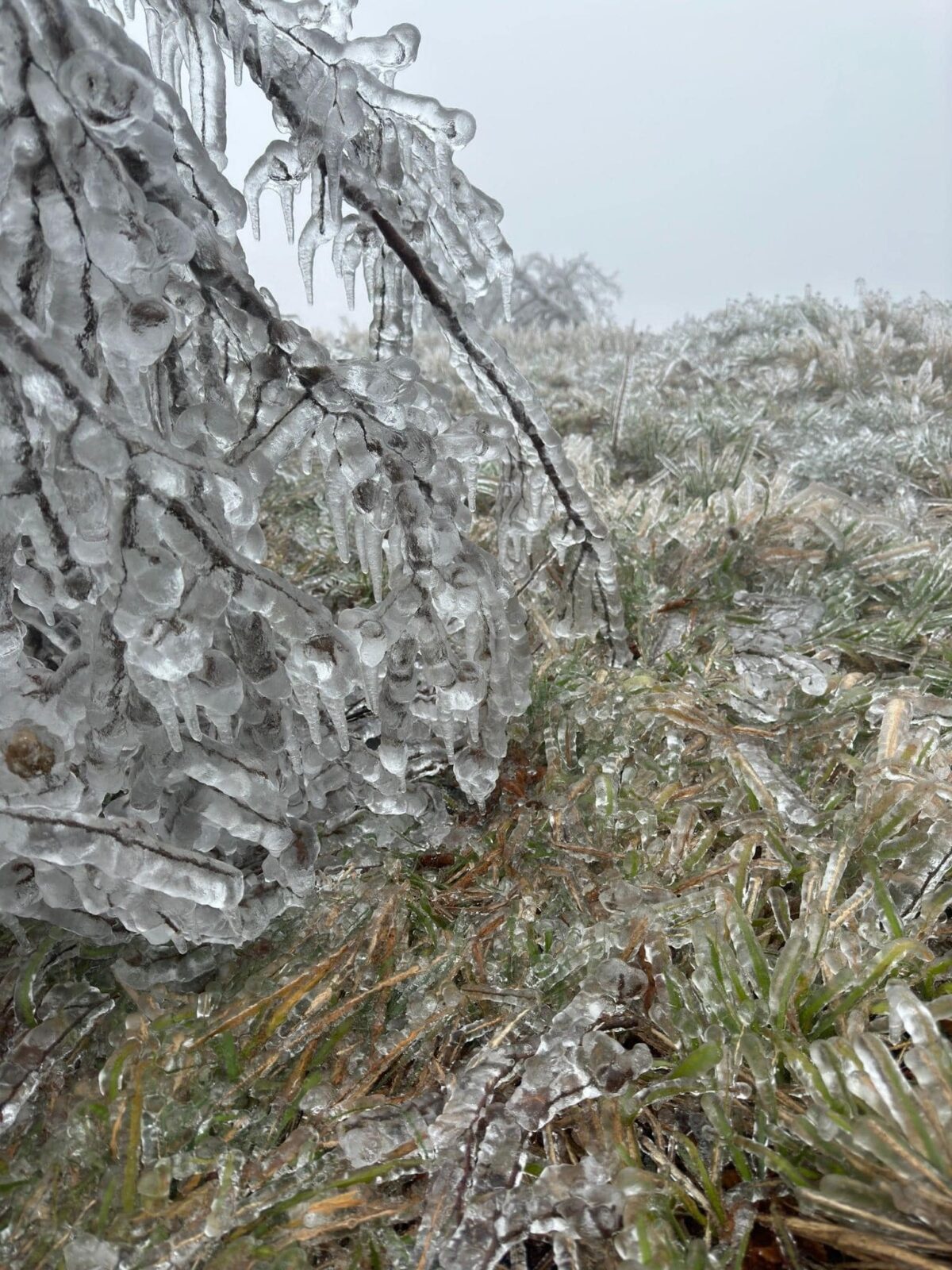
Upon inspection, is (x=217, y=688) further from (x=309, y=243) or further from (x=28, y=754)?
(x=309, y=243)

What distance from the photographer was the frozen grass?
2.76ft

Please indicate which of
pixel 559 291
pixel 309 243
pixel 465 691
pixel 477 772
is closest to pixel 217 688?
pixel 465 691

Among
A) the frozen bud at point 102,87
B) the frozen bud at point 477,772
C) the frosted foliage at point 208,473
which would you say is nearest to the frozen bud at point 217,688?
the frosted foliage at point 208,473

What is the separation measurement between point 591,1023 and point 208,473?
2.53 feet

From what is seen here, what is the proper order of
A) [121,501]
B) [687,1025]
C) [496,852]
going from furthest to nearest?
[496,852] < [687,1025] < [121,501]

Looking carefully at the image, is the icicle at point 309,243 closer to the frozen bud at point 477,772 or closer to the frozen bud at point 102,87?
the frozen bud at point 102,87

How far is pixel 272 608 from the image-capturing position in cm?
102

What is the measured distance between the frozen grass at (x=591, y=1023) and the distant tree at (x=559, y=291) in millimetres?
9858

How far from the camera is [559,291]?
39.9ft

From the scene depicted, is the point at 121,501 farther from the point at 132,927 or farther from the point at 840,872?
the point at 840,872

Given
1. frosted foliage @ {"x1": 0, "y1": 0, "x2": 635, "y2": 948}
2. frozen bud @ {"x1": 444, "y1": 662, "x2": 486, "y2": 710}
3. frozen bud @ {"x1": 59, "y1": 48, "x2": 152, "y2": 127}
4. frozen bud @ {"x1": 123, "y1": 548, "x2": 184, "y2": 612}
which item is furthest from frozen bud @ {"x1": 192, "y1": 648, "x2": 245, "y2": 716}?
frozen bud @ {"x1": 59, "y1": 48, "x2": 152, "y2": 127}

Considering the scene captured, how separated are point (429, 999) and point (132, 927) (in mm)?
384

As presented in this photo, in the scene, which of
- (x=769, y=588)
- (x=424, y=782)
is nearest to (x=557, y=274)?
(x=769, y=588)

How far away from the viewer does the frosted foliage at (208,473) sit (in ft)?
2.66
